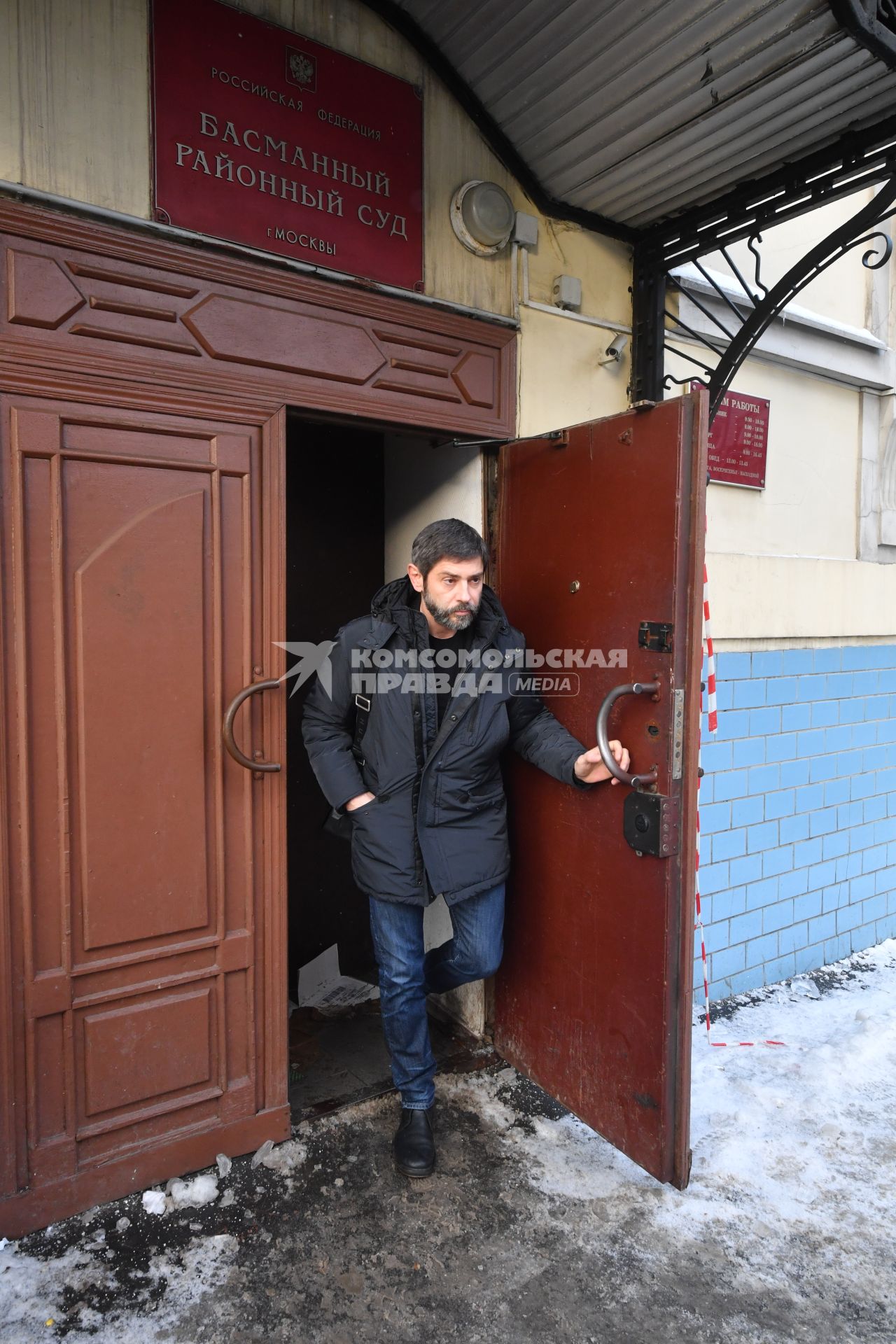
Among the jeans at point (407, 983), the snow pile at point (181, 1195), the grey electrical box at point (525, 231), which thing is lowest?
the snow pile at point (181, 1195)

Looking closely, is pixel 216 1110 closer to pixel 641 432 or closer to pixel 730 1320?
pixel 730 1320

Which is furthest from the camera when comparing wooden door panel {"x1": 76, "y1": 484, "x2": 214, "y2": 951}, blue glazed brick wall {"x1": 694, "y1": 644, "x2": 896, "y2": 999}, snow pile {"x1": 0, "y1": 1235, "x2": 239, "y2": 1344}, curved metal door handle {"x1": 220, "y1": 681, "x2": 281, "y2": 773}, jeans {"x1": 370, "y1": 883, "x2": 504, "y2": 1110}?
blue glazed brick wall {"x1": 694, "y1": 644, "x2": 896, "y2": 999}

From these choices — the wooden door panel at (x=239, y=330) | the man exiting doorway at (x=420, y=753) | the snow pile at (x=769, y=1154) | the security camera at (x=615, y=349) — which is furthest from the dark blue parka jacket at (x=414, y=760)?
the security camera at (x=615, y=349)

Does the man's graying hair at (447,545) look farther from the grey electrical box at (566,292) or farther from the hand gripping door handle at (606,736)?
the grey electrical box at (566,292)

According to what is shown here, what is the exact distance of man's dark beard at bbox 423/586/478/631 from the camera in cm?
247

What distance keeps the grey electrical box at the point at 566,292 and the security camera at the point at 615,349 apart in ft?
0.71

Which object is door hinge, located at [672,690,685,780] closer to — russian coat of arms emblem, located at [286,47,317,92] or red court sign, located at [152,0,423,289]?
red court sign, located at [152,0,423,289]

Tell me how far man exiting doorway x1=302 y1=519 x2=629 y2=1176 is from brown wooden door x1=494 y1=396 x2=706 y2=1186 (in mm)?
188

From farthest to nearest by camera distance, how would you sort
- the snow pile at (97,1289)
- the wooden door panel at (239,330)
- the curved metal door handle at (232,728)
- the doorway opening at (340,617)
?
1. the doorway opening at (340,617)
2. the curved metal door handle at (232,728)
3. the wooden door panel at (239,330)
4. the snow pile at (97,1289)

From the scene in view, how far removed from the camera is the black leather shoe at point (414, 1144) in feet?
7.96

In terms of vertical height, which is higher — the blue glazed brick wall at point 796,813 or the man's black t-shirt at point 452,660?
the man's black t-shirt at point 452,660

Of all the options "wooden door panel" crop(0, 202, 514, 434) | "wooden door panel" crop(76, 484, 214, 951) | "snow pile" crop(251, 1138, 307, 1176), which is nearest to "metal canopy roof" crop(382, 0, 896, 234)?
"wooden door panel" crop(0, 202, 514, 434)

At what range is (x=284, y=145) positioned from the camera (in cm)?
236

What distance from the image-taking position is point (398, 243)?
8.50ft
